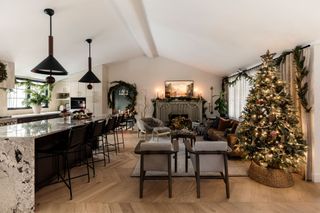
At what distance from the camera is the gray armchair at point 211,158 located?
9.95 ft

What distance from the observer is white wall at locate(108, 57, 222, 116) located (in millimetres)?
9359

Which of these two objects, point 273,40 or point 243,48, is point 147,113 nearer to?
point 243,48

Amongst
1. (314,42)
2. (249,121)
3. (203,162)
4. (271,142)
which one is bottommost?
(203,162)

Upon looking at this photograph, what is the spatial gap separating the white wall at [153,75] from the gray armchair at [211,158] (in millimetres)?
6457

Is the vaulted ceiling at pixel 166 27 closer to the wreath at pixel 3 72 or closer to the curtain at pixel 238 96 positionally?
the wreath at pixel 3 72

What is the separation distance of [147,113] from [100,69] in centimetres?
282

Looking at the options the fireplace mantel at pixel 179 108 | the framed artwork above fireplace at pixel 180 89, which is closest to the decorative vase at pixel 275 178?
the fireplace mantel at pixel 179 108

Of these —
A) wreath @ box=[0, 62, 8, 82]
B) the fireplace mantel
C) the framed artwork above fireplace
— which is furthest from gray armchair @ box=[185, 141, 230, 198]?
the framed artwork above fireplace

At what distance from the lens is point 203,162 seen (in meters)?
3.10

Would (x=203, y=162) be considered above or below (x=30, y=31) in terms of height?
below

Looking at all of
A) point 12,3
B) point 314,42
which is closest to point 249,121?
point 314,42

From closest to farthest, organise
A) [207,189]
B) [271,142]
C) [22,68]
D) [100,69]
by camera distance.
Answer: [207,189], [271,142], [22,68], [100,69]

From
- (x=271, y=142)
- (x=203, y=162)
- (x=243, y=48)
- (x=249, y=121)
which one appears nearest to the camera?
(x=203, y=162)

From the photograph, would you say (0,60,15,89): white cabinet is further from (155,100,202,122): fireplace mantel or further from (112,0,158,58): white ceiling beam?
(155,100,202,122): fireplace mantel
